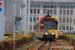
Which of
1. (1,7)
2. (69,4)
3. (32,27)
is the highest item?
Answer: (69,4)

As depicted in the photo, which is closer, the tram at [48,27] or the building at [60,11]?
the tram at [48,27]

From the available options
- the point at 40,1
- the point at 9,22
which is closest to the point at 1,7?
the point at 9,22

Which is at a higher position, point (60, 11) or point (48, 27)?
point (60, 11)

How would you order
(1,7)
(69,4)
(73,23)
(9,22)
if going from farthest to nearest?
1. (73,23)
2. (69,4)
3. (9,22)
4. (1,7)

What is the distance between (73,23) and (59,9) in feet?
27.1

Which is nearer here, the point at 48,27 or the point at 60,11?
the point at 48,27

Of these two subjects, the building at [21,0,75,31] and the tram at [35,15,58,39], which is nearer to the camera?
the tram at [35,15,58,39]

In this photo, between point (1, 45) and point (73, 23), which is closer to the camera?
point (1, 45)

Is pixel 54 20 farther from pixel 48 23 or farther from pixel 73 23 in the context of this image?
pixel 73 23

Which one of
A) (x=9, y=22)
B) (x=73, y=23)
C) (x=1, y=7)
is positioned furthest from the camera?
(x=73, y=23)

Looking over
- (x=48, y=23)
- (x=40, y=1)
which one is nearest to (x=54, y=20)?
(x=48, y=23)

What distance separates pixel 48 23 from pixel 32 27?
50.3 m

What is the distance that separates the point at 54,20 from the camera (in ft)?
79.8

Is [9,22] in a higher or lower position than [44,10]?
lower
